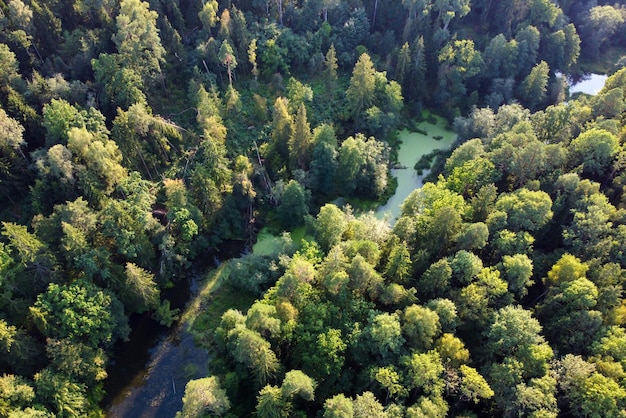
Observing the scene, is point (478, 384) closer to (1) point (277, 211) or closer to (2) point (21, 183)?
(1) point (277, 211)

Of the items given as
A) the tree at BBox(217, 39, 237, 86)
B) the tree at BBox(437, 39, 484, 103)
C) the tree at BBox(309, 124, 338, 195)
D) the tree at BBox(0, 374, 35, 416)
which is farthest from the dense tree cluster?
the tree at BBox(217, 39, 237, 86)

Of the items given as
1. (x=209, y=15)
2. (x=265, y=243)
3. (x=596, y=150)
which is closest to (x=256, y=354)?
(x=265, y=243)

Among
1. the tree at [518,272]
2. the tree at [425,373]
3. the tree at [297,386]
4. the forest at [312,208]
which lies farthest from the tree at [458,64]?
the tree at [297,386]

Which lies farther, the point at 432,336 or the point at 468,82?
the point at 468,82

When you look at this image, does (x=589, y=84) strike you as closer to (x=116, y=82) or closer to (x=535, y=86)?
(x=535, y=86)

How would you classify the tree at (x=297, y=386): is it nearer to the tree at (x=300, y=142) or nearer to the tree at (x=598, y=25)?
the tree at (x=300, y=142)

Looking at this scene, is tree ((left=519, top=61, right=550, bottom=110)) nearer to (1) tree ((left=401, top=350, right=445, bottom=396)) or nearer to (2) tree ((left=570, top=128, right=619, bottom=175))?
(2) tree ((left=570, top=128, right=619, bottom=175))

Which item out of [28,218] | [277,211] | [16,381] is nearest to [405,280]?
[277,211]
